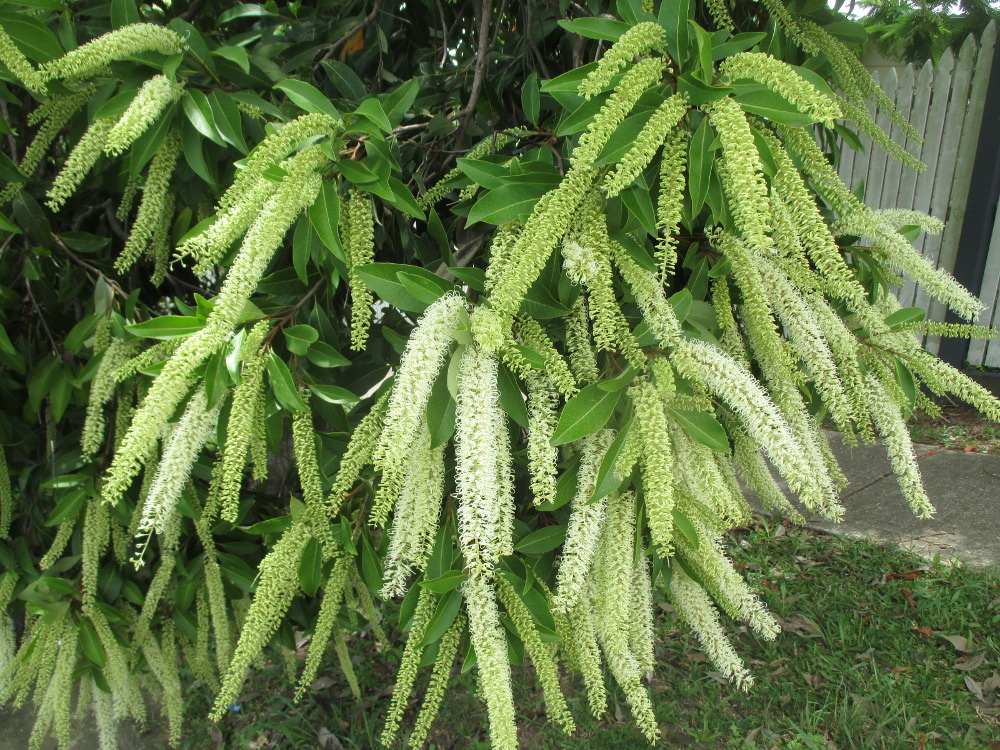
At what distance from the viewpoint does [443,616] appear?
1.48m

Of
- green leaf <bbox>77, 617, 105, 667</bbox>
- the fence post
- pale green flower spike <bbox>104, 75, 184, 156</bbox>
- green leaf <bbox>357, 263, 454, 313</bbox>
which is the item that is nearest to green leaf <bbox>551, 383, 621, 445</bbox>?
green leaf <bbox>357, 263, 454, 313</bbox>

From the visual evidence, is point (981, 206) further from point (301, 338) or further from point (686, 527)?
point (301, 338)

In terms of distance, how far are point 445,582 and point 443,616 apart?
0.37ft

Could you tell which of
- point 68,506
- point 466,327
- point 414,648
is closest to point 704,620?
point 414,648

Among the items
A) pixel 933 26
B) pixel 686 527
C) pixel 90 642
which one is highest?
pixel 933 26

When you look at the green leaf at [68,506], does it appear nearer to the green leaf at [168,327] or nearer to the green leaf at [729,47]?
the green leaf at [168,327]

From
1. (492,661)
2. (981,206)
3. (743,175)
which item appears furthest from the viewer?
(981,206)

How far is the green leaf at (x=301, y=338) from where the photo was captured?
1.54m

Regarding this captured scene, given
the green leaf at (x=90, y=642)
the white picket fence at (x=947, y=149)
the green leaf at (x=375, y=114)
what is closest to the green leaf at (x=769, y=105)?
the green leaf at (x=375, y=114)

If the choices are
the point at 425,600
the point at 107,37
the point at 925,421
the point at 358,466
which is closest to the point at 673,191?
the point at 358,466

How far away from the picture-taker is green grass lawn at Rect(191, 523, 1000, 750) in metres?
2.86

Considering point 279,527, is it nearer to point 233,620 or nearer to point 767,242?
point 233,620

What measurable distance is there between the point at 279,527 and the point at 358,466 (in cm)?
58

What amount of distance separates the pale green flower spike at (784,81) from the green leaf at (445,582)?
106cm
